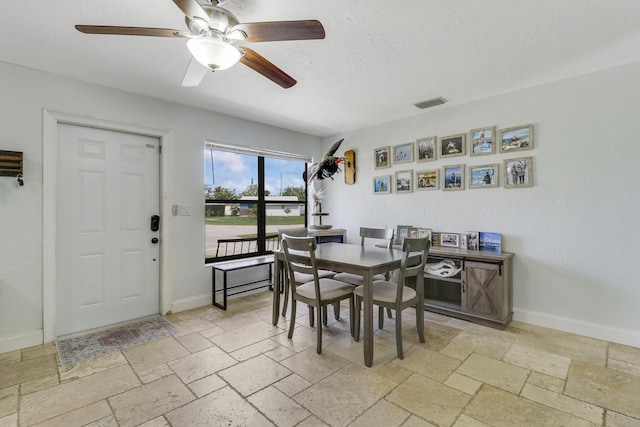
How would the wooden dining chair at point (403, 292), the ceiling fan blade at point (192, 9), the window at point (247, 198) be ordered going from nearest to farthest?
1. the ceiling fan blade at point (192, 9)
2. the wooden dining chair at point (403, 292)
3. the window at point (247, 198)

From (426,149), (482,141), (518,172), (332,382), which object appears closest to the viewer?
(332,382)

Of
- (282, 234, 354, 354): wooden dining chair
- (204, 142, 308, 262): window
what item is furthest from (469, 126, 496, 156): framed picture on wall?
(204, 142, 308, 262): window

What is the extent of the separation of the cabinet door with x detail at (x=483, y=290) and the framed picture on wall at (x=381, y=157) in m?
1.81

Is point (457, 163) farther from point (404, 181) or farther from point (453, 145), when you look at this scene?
point (404, 181)

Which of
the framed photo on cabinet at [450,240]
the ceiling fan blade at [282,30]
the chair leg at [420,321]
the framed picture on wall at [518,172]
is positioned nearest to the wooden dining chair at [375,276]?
the chair leg at [420,321]

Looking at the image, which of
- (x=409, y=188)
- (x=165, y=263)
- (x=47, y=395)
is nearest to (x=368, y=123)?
(x=409, y=188)

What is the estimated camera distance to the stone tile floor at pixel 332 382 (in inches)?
69.1

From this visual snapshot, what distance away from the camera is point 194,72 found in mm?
2062

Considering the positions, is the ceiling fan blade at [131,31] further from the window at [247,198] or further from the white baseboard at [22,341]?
the white baseboard at [22,341]

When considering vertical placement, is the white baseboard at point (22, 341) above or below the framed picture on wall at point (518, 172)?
below

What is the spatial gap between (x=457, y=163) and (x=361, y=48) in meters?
2.02

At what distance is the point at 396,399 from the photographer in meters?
1.91

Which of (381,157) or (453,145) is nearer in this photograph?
(453,145)

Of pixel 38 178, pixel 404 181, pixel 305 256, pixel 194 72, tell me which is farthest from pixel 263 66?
pixel 404 181
